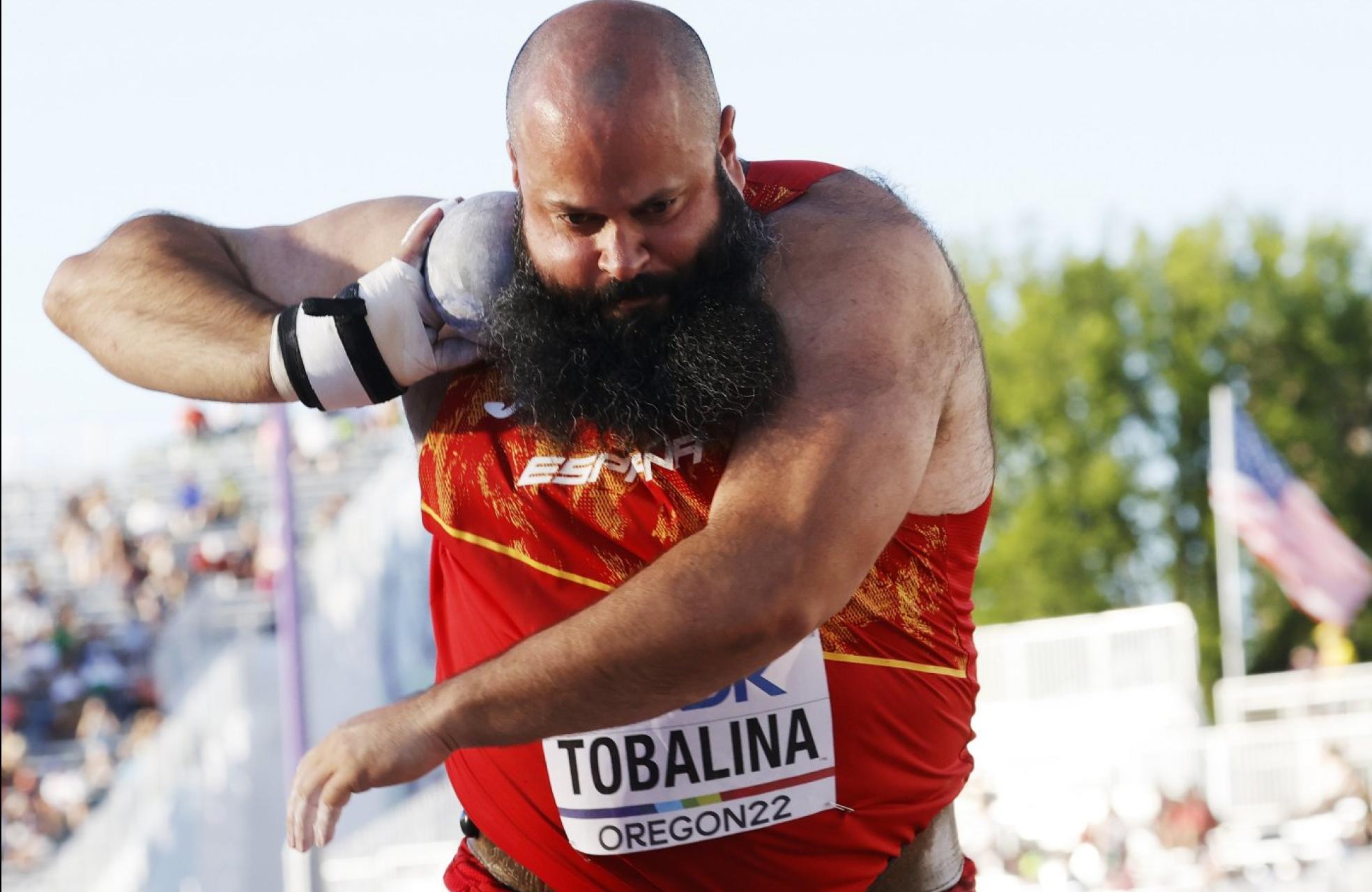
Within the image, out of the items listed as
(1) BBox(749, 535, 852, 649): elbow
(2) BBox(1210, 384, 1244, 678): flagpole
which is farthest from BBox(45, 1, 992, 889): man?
(2) BBox(1210, 384, 1244, 678): flagpole

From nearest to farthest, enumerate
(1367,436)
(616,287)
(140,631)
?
(616,287) → (140,631) → (1367,436)

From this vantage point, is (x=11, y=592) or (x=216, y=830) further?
(x=11, y=592)

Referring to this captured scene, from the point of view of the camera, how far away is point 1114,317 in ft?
151

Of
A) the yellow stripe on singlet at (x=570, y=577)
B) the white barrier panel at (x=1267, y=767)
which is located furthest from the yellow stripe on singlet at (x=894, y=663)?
the white barrier panel at (x=1267, y=767)

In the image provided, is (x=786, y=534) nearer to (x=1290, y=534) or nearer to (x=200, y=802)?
(x=200, y=802)

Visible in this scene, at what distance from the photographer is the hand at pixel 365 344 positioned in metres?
3.02

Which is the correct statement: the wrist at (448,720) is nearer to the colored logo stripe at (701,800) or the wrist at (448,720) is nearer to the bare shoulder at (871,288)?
the colored logo stripe at (701,800)

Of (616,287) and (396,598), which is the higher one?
(616,287)

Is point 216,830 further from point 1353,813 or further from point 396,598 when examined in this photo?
point 1353,813

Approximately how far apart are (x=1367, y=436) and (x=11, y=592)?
1422 inches

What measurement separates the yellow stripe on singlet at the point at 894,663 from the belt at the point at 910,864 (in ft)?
1.03

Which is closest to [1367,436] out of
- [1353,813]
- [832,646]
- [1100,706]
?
[1100,706]

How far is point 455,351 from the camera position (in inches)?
125

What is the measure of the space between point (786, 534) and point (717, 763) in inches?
27.5
